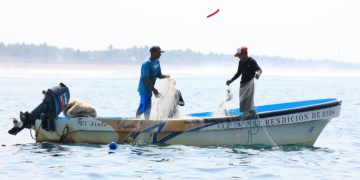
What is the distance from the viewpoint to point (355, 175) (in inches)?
321

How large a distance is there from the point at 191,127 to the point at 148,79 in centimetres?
127

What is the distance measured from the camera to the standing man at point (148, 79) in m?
9.80

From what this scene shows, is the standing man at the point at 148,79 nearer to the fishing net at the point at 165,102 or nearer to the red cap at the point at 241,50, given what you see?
the fishing net at the point at 165,102

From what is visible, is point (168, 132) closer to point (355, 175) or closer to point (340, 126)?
point (355, 175)

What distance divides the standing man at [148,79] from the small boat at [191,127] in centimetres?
33

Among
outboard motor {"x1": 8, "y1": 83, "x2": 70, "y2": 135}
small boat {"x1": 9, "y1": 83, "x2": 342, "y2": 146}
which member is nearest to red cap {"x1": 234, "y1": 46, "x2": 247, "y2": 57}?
small boat {"x1": 9, "y1": 83, "x2": 342, "y2": 146}

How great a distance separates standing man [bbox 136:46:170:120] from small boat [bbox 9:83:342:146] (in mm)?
327

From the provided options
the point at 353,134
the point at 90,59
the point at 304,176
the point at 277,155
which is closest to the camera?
the point at 304,176

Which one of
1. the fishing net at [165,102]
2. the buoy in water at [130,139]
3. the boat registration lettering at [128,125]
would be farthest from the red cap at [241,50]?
the buoy in water at [130,139]

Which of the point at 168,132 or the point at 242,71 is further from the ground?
the point at 242,71

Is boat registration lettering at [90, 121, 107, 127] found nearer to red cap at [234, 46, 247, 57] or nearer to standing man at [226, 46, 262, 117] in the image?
standing man at [226, 46, 262, 117]

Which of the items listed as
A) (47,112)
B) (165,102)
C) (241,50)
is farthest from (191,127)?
(47,112)

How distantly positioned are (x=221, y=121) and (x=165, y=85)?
1390 mm

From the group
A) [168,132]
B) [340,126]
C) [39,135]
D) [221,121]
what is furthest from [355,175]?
[340,126]
